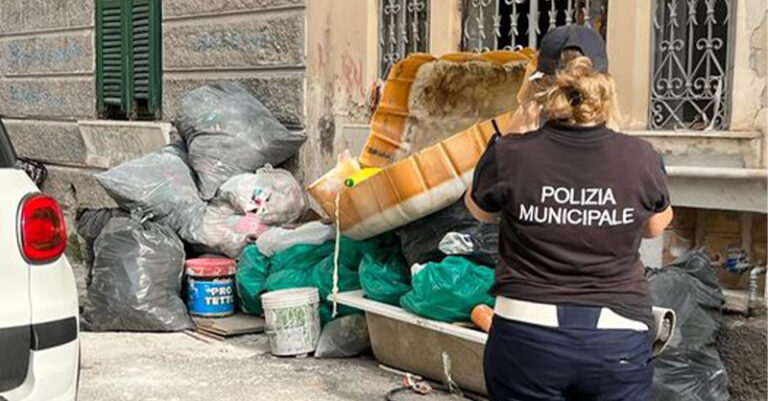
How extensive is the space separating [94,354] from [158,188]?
146 cm

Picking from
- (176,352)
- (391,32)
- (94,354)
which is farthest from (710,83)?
(94,354)

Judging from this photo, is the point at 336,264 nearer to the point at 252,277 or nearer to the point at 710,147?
the point at 252,277

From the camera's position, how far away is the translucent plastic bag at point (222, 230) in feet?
21.7

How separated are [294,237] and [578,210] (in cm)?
381

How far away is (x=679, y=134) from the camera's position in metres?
4.83

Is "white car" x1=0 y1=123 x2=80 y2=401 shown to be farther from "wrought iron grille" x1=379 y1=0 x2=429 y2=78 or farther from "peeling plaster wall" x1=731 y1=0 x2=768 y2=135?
"wrought iron grille" x1=379 y1=0 x2=429 y2=78

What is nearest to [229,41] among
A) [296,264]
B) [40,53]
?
[296,264]

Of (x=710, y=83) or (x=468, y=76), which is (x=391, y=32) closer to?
(x=468, y=76)

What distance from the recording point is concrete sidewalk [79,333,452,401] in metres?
4.98

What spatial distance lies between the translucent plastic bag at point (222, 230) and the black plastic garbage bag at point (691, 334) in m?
2.85

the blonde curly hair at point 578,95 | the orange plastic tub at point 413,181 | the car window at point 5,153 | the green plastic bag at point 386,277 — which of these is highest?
the blonde curly hair at point 578,95

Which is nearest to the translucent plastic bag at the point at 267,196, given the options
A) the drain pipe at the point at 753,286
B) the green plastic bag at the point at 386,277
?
the green plastic bag at the point at 386,277

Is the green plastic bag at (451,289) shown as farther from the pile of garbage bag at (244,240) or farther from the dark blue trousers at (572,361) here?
the dark blue trousers at (572,361)

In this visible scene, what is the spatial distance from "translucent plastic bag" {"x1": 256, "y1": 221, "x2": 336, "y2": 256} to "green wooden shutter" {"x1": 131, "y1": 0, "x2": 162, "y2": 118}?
3.05 metres
